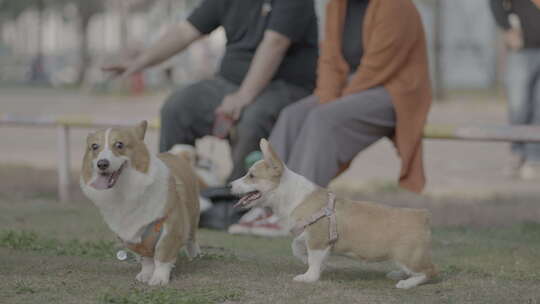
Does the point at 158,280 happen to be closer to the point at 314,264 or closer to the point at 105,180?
the point at 105,180

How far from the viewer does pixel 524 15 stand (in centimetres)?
799

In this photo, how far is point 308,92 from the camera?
20.0 ft

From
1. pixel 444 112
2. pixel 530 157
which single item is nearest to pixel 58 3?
pixel 444 112

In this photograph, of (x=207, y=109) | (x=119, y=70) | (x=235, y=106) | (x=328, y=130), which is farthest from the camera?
(x=119, y=70)

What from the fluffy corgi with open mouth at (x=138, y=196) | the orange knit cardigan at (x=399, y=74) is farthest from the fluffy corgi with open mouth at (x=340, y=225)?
the orange knit cardigan at (x=399, y=74)

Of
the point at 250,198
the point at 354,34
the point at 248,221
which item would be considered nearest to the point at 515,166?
the point at 354,34

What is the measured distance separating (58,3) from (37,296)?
140 ft

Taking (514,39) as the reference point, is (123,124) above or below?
below

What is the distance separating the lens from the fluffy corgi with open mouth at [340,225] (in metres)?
3.77

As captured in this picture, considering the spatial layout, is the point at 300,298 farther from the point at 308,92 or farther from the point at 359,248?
the point at 308,92

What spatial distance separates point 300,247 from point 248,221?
5.25 ft

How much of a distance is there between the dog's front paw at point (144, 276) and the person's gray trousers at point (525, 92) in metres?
5.43

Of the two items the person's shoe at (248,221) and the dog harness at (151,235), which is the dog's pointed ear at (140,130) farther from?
the person's shoe at (248,221)

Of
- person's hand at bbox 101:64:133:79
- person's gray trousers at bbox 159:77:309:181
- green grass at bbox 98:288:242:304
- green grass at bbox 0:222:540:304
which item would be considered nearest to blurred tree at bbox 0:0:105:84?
person's hand at bbox 101:64:133:79
